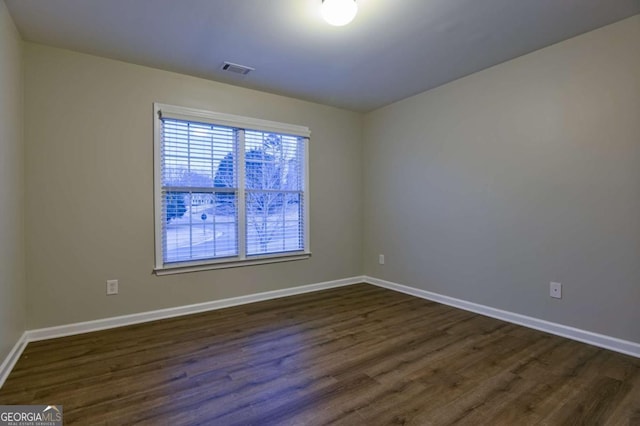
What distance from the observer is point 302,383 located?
2.04 metres

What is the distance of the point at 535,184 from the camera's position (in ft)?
9.53

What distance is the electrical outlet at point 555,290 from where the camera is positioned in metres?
2.77

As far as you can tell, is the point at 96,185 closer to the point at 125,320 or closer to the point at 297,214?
the point at 125,320

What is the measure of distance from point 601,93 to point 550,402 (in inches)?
88.8

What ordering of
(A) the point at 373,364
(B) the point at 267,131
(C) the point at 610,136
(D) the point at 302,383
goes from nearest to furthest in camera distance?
(D) the point at 302,383 → (A) the point at 373,364 → (C) the point at 610,136 → (B) the point at 267,131

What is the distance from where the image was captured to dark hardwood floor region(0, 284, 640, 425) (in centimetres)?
174

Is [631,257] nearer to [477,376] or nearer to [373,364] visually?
[477,376]

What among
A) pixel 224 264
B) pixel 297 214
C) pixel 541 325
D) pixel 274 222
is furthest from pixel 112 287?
pixel 541 325

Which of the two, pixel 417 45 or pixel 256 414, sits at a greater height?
pixel 417 45

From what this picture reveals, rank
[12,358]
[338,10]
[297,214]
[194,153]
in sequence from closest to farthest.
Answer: [338,10], [12,358], [194,153], [297,214]

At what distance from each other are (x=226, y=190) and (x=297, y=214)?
97cm

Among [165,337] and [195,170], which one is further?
[195,170]

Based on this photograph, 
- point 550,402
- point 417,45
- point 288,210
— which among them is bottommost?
point 550,402

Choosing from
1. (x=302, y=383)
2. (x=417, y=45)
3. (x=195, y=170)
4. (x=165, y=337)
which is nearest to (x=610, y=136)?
(x=417, y=45)
